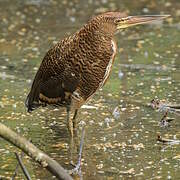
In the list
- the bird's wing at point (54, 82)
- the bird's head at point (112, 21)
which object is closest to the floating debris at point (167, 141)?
the bird's wing at point (54, 82)

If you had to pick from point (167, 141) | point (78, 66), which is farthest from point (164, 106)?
point (78, 66)

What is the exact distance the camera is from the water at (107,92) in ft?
23.2

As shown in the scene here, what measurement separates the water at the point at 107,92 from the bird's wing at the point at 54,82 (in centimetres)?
53

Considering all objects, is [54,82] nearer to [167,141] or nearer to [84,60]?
[84,60]

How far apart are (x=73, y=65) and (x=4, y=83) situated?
10.6 feet

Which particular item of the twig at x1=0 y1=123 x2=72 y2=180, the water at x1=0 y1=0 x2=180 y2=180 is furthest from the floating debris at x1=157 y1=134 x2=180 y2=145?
the twig at x1=0 y1=123 x2=72 y2=180

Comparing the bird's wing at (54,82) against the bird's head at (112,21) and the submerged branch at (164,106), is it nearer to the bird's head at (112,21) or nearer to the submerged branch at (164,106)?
the bird's head at (112,21)

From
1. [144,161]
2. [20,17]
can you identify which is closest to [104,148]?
[144,161]

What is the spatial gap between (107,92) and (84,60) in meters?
2.70

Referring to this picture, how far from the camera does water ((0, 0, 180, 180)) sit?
7086 mm

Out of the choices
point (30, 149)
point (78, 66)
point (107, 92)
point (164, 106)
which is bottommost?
point (107, 92)

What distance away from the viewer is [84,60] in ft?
22.8

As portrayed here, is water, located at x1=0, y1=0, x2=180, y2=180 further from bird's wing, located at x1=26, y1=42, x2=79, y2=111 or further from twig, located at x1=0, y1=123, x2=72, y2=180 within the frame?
twig, located at x1=0, y1=123, x2=72, y2=180

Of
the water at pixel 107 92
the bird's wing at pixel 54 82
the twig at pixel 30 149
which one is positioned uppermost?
the twig at pixel 30 149
